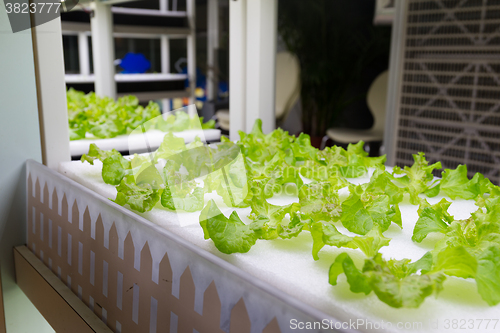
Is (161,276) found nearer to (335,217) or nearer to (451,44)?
(335,217)

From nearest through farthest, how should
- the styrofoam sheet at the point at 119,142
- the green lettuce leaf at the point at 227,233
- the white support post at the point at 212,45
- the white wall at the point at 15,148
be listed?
the green lettuce leaf at the point at 227,233 < the white wall at the point at 15,148 < the styrofoam sheet at the point at 119,142 < the white support post at the point at 212,45

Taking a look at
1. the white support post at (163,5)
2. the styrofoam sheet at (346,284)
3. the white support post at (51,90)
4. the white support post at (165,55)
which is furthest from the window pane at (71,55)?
the styrofoam sheet at (346,284)

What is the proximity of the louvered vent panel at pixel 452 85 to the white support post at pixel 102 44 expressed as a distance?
164 centimetres

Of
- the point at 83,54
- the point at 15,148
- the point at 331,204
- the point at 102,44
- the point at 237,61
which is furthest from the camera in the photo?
the point at 83,54

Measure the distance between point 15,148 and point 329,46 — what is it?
3.41 m

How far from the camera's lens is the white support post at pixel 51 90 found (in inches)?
40.6

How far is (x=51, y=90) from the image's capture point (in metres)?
1.05

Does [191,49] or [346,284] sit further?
[191,49]

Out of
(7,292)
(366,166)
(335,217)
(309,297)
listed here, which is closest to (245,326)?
(309,297)

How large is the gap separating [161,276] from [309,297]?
0.75ft

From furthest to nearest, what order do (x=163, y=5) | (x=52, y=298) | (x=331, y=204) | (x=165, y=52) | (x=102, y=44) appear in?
(x=163, y=5) → (x=165, y=52) → (x=102, y=44) → (x=52, y=298) → (x=331, y=204)

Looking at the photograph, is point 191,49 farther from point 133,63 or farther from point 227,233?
point 227,233

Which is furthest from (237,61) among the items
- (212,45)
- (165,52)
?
(212,45)

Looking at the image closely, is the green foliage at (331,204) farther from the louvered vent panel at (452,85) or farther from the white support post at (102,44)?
the louvered vent panel at (452,85)
